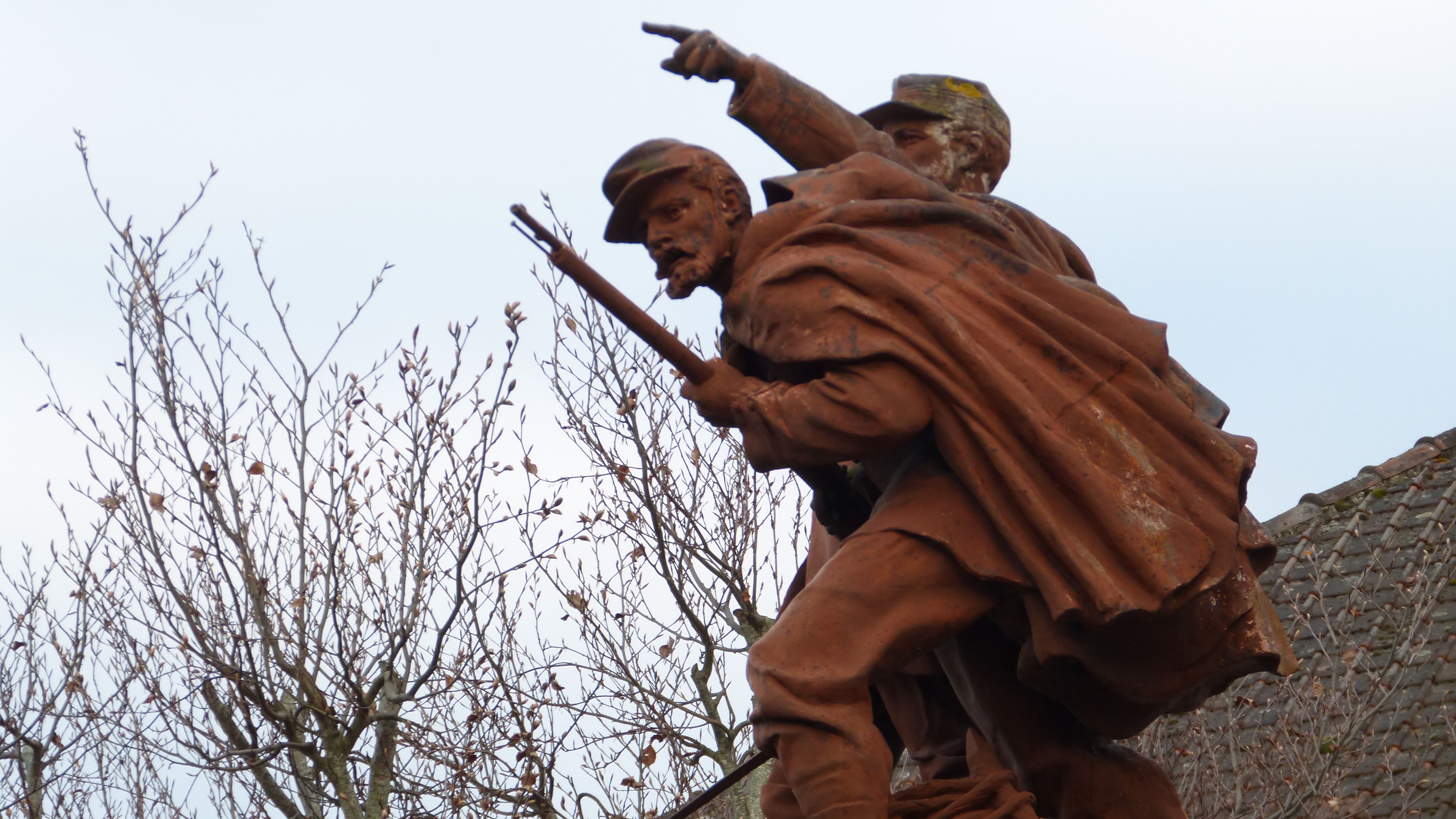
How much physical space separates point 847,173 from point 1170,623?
110 cm

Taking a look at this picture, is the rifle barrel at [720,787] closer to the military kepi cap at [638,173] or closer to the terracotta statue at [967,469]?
the terracotta statue at [967,469]

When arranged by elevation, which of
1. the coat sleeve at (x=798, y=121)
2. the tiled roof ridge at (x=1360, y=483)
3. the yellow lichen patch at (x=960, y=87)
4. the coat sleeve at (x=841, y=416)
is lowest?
the coat sleeve at (x=841, y=416)

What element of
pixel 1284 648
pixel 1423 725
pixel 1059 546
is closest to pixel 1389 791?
pixel 1423 725

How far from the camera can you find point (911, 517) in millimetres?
3330

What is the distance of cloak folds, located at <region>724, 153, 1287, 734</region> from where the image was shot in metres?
3.24

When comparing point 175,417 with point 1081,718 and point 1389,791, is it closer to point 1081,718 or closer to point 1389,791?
point 1389,791

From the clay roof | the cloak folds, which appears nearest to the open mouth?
the cloak folds

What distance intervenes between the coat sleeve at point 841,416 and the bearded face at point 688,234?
32 cm

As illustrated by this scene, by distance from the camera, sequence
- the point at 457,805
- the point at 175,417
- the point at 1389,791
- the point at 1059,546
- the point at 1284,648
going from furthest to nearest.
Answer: the point at 175,417 → the point at 457,805 → the point at 1389,791 → the point at 1284,648 → the point at 1059,546

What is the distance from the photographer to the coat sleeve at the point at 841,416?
3.26 metres

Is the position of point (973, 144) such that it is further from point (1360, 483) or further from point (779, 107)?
point (1360, 483)

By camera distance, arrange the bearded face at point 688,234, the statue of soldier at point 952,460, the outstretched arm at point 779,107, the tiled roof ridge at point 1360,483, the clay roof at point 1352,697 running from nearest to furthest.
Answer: the statue of soldier at point 952,460 < the bearded face at point 688,234 < the outstretched arm at point 779,107 < the clay roof at point 1352,697 < the tiled roof ridge at point 1360,483

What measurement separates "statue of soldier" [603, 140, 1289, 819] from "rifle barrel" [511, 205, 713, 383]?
2.4 inches

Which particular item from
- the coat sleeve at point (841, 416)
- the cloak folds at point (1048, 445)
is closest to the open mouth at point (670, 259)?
the cloak folds at point (1048, 445)
